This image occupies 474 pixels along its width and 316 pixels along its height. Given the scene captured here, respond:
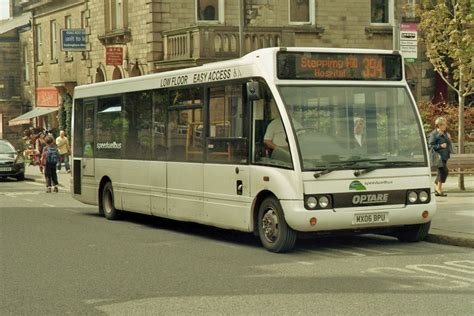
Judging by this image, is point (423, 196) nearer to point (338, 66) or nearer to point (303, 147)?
point (303, 147)

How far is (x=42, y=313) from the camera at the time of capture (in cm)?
764

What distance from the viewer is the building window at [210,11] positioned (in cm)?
3259

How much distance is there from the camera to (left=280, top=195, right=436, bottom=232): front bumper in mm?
10906

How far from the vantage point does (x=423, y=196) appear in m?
11.7

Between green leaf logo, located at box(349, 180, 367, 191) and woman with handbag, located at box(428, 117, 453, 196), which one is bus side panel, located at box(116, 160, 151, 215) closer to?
green leaf logo, located at box(349, 180, 367, 191)

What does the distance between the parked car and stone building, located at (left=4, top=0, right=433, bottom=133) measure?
514 cm

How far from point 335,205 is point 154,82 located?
4739mm

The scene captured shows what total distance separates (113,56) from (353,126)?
24.2 metres

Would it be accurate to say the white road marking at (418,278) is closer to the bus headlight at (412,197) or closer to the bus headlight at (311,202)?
the bus headlight at (311,202)

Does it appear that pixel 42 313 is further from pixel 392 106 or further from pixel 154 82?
pixel 154 82

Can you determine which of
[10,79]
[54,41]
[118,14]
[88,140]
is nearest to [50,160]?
[88,140]

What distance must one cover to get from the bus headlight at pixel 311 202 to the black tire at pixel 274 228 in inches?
14.8

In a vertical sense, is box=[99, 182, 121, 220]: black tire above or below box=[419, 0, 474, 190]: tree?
below

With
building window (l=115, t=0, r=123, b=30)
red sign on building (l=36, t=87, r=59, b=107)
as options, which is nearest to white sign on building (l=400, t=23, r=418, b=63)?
building window (l=115, t=0, r=123, b=30)
